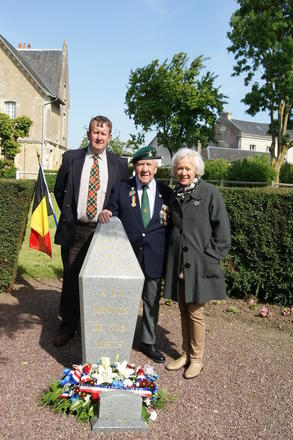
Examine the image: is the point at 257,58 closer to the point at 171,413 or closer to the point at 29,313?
the point at 29,313

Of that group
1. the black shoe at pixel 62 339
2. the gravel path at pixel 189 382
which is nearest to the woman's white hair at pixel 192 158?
the gravel path at pixel 189 382

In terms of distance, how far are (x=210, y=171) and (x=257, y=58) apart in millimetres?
9635

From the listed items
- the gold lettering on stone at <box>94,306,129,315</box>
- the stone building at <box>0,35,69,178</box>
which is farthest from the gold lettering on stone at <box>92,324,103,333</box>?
the stone building at <box>0,35,69,178</box>

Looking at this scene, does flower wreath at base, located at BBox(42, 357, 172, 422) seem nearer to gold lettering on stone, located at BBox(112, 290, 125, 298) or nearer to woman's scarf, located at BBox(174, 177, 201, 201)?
gold lettering on stone, located at BBox(112, 290, 125, 298)

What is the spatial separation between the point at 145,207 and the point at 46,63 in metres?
41.7

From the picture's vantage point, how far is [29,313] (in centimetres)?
595

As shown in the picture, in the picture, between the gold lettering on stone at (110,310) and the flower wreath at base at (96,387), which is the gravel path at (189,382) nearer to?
the flower wreath at base at (96,387)

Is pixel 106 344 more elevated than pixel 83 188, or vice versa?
pixel 83 188

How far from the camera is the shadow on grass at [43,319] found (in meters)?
4.68

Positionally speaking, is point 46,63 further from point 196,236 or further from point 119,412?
point 119,412

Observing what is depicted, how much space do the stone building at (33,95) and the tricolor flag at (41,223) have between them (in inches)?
1180

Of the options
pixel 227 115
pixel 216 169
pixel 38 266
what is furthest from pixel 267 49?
pixel 227 115

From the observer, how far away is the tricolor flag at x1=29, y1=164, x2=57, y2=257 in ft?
21.2

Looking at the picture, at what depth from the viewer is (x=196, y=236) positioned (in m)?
4.00
